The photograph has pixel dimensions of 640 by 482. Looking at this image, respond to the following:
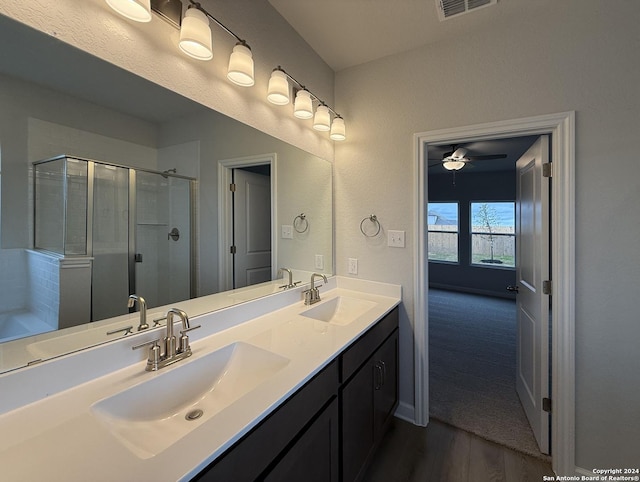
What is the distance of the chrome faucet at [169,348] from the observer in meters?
0.99

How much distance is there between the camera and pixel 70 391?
2.81ft

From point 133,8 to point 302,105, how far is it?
972 mm

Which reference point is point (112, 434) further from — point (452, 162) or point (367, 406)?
point (452, 162)

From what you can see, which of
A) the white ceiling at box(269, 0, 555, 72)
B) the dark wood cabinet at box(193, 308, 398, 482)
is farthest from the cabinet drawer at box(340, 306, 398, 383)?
the white ceiling at box(269, 0, 555, 72)

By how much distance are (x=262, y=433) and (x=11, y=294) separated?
2.70ft

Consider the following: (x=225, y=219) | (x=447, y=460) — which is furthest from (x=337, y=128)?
(x=447, y=460)

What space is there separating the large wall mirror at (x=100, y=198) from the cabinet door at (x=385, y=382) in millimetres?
851

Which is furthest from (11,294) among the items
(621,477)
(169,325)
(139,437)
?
(621,477)

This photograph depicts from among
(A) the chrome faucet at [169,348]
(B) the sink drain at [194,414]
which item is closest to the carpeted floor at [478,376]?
(B) the sink drain at [194,414]

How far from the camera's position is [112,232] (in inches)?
40.2

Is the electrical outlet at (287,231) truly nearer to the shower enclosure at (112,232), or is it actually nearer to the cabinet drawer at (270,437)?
the shower enclosure at (112,232)

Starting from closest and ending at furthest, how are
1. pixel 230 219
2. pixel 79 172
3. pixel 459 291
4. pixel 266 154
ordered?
pixel 79 172 → pixel 230 219 → pixel 266 154 → pixel 459 291

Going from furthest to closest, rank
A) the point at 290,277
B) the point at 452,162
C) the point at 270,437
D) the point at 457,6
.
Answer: the point at 452,162 → the point at 290,277 → the point at 457,6 → the point at 270,437

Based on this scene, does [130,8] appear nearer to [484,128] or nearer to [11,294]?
[11,294]
